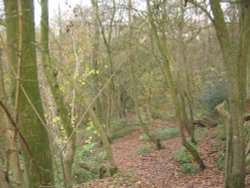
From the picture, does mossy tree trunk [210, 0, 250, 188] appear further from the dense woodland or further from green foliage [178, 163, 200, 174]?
green foliage [178, 163, 200, 174]

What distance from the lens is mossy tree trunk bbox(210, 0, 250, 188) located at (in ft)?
18.9

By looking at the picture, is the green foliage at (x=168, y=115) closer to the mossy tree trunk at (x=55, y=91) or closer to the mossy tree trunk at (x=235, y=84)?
the mossy tree trunk at (x=235, y=84)

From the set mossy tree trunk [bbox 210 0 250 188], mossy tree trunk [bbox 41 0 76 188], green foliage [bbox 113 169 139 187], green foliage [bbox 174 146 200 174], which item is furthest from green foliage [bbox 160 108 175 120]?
mossy tree trunk [bbox 41 0 76 188]

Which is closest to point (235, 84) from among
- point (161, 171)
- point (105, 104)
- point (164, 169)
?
point (161, 171)

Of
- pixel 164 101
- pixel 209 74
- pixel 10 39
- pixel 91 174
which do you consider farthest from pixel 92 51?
pixel 10 39

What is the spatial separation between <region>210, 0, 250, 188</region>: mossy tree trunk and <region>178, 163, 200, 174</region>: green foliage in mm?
3201

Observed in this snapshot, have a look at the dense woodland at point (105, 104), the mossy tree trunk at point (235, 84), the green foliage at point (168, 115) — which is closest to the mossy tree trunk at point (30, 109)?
the dense woodland at point (105, 104)

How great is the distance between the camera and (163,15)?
36.9 ft

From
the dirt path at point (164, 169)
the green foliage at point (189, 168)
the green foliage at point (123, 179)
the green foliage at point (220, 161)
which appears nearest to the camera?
the green foliage at point (123, 179)

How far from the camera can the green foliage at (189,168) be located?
9.49 metres

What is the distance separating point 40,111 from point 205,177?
22.4ft

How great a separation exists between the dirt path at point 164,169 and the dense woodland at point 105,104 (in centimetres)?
4

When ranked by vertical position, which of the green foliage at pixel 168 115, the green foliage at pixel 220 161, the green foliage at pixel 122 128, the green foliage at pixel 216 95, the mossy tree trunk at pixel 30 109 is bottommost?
the green foliage at pixel 122 128

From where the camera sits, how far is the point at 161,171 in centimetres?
1030
